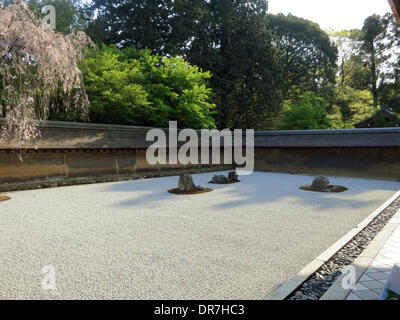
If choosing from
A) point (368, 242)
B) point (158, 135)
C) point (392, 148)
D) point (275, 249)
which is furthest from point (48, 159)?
point (392, 148)

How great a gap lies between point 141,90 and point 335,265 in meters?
12.2

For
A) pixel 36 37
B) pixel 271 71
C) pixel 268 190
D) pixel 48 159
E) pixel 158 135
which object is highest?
pixel 271 71

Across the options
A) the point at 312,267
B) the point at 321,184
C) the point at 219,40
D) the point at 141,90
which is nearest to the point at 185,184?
the point at 321,184

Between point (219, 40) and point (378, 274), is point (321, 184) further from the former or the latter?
point (219, 40)

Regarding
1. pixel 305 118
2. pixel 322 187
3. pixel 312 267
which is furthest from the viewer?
pixel 305 118

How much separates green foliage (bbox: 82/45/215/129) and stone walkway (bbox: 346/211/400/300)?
11.2 metres

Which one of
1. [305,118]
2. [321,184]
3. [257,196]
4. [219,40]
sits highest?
[219,40]

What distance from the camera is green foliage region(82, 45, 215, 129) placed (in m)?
11.9

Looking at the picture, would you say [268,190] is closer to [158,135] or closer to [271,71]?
[158,135]

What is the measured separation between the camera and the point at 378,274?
3.22 meters

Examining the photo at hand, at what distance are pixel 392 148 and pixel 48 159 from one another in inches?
668

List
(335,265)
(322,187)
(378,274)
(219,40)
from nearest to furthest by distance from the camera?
(378,274), (335,265), (322,187), (219,40)

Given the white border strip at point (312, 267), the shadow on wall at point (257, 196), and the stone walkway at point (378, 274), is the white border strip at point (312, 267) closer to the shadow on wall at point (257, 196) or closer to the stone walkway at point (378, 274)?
the stone walkway at point (378, 274)

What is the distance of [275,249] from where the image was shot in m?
4.23
